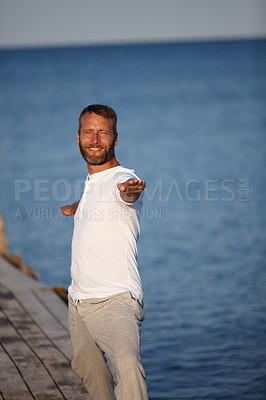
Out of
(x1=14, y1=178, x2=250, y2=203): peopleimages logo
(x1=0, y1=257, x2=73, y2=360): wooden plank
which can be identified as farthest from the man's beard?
(x1=14, y1=178, x2=250, y2=203): peopleimages logo

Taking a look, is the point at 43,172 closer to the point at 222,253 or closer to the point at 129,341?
the point at 222,253

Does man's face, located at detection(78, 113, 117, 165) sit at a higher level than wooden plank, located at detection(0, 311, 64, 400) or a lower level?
higher

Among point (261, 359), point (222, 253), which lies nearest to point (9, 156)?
point (222, 253)

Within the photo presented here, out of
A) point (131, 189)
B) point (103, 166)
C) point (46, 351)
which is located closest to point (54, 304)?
point (46, 351)

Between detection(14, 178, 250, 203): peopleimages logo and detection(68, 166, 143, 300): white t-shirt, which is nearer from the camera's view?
detection(68, 166, 143, 300): white t-shirt

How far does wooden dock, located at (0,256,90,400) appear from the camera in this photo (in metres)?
4.70

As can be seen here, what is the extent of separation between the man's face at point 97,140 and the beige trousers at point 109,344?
813 mm

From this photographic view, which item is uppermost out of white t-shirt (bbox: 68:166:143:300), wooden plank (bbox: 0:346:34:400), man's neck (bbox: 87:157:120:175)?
man's neck (bbox: 87:157:120:175)

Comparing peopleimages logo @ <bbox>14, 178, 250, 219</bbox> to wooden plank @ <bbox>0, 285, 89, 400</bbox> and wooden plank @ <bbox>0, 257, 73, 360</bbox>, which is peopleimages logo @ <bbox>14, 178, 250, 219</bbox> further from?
wooden plank @ <bbox>0, 285, 89, 400</bbox>

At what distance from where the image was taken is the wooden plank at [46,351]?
475 centimetres

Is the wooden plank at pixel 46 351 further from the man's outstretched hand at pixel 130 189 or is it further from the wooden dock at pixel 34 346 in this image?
the man's outstretched hand at pixel 130 189

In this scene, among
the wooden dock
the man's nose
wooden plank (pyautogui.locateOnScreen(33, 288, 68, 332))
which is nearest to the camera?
the man's nose

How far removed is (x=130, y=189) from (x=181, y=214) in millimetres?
14503

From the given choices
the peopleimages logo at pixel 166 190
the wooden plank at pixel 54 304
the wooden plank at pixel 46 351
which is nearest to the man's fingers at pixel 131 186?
the wooden plank at pixel 46 351
